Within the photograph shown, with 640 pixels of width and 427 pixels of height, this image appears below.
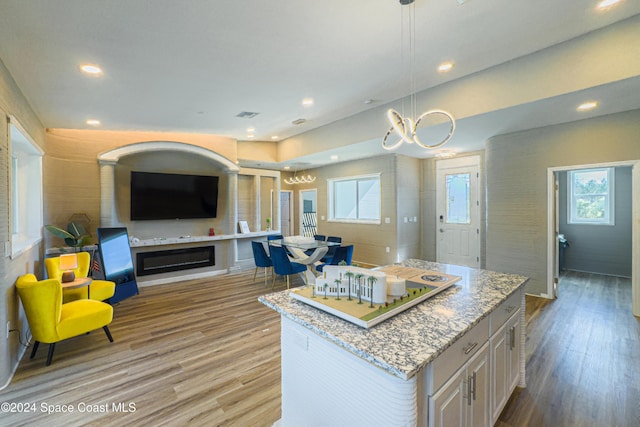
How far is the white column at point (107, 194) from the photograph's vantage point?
485cm

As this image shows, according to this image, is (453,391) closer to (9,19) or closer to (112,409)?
(112,409)

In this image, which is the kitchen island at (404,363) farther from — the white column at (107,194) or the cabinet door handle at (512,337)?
the white column at (107,194)

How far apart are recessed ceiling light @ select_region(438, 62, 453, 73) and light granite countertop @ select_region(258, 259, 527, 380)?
2.55 m

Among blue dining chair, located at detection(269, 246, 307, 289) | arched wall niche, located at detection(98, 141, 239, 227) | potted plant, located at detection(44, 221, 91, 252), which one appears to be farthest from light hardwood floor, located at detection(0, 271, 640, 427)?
arched wall niche, located at detection(98, 141, 239, 227)

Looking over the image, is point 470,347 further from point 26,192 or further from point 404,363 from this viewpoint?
point 26,192

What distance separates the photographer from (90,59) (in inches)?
104

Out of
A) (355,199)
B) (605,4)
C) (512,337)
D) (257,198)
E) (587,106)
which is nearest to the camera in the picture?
(512,337)

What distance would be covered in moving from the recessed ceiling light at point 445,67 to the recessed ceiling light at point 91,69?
3629mm

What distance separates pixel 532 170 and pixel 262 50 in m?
4.34

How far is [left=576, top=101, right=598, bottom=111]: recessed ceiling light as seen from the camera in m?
3.32

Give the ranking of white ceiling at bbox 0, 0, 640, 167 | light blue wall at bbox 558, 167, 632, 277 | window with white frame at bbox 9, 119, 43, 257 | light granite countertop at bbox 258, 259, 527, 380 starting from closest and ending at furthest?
light granite countertop at bbox 258, 259, 527, 380 → white ceiling at bbox 0, 0, 640, 167 → window with white frame at bbox 9, 119, 43, 257 → light blue wall at bbox 558, 167, 632, 277

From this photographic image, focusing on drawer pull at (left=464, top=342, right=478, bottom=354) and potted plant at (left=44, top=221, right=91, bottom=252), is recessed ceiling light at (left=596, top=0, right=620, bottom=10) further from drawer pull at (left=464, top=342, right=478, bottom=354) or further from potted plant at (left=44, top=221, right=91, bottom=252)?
potted plant at (left=44, top=221, right=91, bottom=252)

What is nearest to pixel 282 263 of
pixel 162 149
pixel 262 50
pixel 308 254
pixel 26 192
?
pixel 308 254

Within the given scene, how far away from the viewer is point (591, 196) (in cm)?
595
